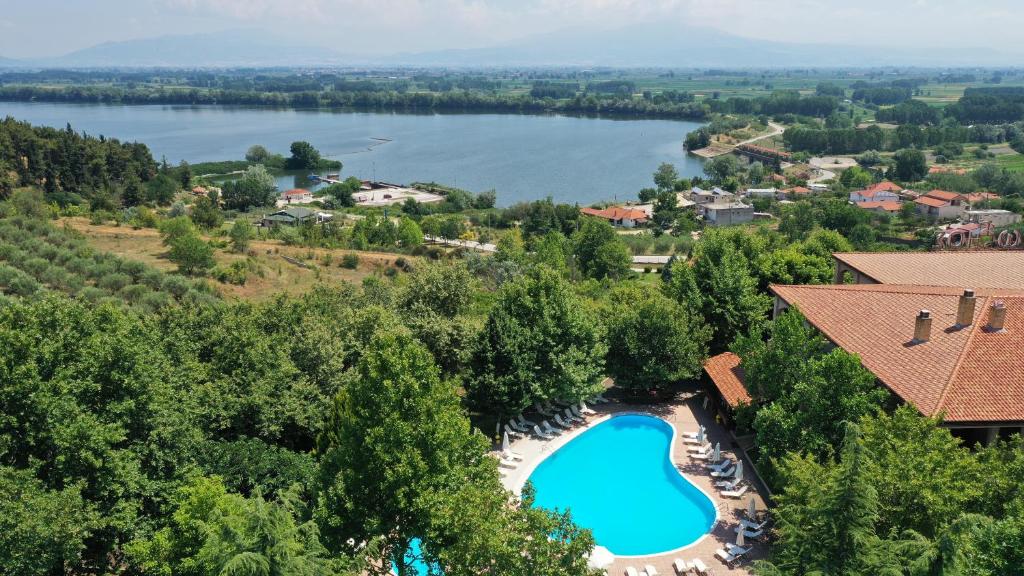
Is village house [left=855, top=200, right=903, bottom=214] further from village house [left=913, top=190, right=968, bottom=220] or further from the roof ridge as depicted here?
the roof ridge

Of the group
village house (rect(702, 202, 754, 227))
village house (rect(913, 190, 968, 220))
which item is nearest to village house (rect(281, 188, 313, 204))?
village house (rect(702, 202, 754, 227))

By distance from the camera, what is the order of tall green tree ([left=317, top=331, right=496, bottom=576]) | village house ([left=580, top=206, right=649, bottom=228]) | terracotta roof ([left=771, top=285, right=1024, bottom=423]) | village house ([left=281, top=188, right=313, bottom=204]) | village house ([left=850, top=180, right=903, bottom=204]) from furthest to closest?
village house ([left=281, top=188, right=313, bottom=204]) < village house ([left=850, top=180, right=903, bottom=204]) < village house ([left=580, top=206, right=649, bottom=228]) < terracotta roof ([left=771, top=285, right=1024, bottom=423]) < tall green tree ([left=317, top=331, right=496, bottom=576])

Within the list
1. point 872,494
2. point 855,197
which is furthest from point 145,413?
point 855,197

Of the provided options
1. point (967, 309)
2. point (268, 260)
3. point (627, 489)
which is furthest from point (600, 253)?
point (967, 309)

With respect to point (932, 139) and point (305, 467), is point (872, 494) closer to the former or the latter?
point (305, 467)

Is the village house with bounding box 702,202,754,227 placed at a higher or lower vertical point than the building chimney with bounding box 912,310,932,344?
lower

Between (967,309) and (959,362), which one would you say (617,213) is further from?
(959,362)
